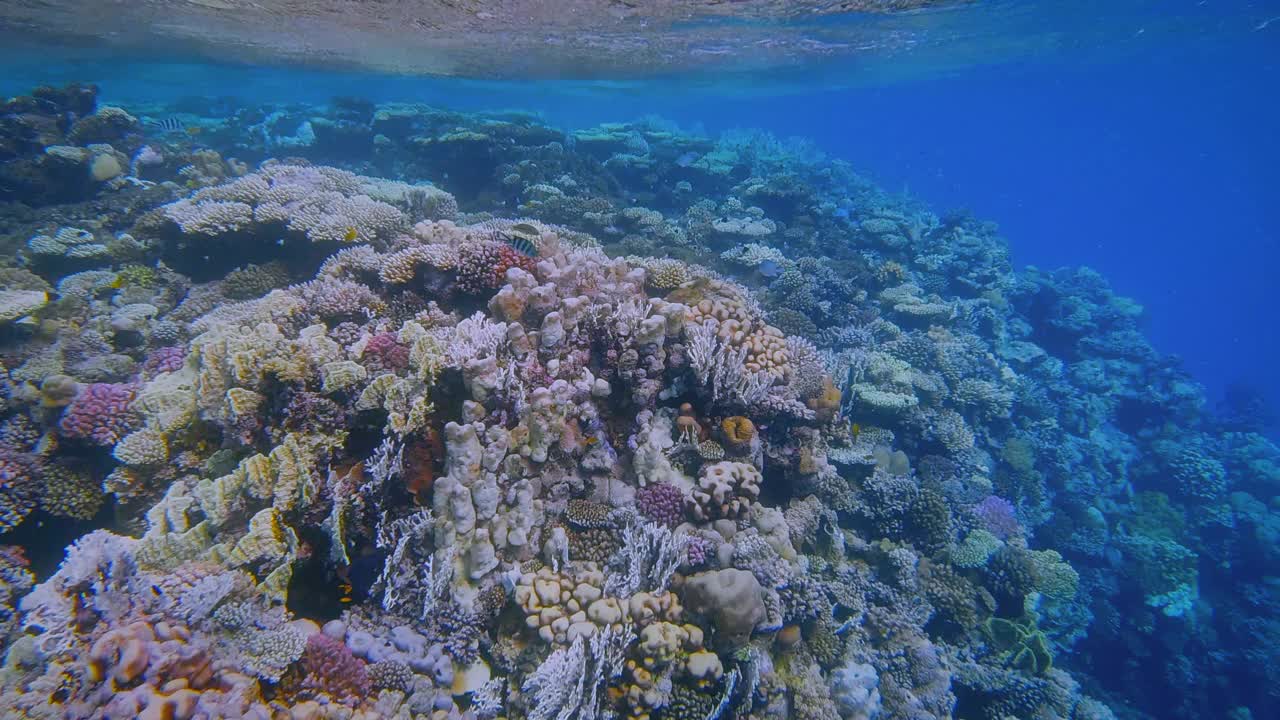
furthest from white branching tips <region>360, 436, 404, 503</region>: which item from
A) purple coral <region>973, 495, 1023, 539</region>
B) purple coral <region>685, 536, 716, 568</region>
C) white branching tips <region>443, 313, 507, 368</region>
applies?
purple coral <region>973, 495, 1023, 539</region>

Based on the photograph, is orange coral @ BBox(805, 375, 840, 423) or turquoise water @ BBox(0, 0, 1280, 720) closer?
turquoise water @ BBox(0, 0, 1280, 720)

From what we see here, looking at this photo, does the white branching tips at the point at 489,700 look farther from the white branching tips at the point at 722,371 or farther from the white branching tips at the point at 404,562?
the white branching tips at the point at 722,371

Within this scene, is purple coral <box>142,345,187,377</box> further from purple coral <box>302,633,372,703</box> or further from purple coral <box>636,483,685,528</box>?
purple coral <box>636,483,685,528</box>

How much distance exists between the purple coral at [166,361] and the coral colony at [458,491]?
2.7 inches

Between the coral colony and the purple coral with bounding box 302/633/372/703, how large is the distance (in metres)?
0.02

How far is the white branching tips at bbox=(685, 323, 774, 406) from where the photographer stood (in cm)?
508

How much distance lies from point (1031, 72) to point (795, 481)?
182ft

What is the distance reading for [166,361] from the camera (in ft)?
19.0

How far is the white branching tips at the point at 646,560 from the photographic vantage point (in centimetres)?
409

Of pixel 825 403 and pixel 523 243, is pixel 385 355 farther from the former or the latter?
pixel 825 403

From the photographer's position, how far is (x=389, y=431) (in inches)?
158

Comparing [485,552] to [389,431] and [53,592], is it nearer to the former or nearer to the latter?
[389,431]

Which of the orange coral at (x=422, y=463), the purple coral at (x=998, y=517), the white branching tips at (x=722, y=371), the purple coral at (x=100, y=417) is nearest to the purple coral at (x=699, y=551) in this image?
the white branching tips at (x=722, y=371)

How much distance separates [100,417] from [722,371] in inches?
239
